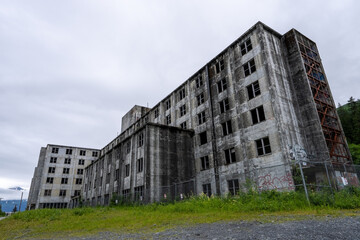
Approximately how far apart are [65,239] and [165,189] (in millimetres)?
16453

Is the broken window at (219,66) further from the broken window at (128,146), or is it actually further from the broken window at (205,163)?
the broken window at (128,146)

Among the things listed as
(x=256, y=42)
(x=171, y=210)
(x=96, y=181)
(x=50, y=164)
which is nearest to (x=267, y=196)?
(x=171, y=210)

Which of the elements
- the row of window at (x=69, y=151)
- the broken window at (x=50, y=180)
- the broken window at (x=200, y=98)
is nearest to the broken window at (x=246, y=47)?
the broken window at (x=200, y=98)

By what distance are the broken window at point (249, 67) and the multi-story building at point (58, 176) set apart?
5435 cm

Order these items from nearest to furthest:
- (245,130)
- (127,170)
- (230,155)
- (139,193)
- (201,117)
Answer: (245,130)
(230,155)
(139,193)
(201,117)
(127,170)

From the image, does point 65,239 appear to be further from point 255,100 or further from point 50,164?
point 50,164

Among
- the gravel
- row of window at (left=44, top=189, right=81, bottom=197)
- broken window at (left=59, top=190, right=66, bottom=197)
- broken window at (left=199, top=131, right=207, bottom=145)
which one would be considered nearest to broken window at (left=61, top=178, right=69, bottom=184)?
row of window at (left=44, top=189, right=81, bottom=197)

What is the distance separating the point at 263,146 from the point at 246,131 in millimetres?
2535

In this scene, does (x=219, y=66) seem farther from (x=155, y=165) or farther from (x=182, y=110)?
(x=155, y=165)

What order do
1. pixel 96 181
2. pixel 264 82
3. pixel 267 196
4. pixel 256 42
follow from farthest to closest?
1. pixel 96 181
2. pixel 256 42
3. pixel 264 82
4. pixel 267 196

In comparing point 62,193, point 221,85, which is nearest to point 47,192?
point 62,193

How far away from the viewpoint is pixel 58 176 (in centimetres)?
5866

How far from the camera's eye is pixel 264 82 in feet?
73.0

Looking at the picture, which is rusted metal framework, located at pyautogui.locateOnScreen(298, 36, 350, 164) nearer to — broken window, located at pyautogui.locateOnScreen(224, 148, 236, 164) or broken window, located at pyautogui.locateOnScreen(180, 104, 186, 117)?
broken window, located at pyautogui.locateOnScreen(224, 148, 236, 164)
